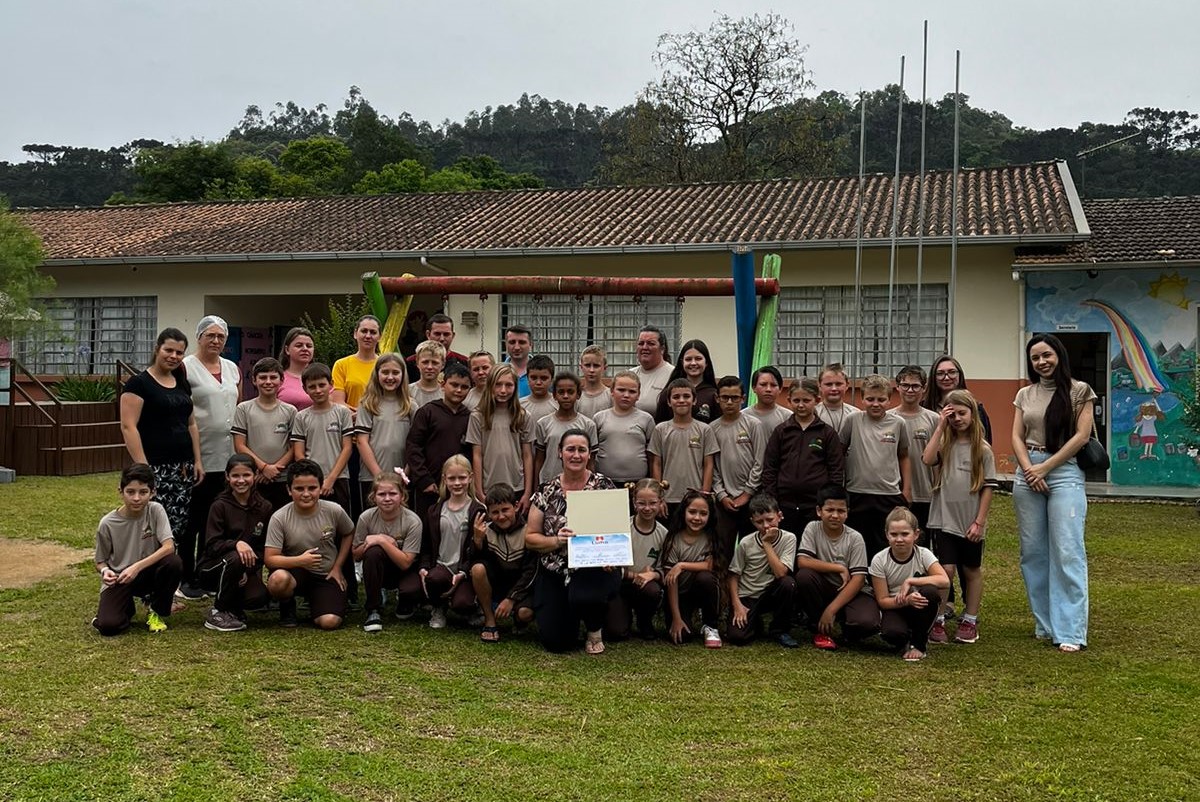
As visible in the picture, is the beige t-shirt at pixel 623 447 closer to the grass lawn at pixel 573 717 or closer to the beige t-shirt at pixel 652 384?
the beige t-shirt at pixel 652 384

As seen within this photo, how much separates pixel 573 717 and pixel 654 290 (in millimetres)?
3941

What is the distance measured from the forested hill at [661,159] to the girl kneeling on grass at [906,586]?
56.4 ft

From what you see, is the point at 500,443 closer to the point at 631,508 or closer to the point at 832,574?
the point at 631,508

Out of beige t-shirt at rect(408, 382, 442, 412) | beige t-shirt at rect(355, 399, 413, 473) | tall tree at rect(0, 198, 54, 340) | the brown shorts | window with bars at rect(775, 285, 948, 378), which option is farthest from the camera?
window with bars at rect(775, 285, 948, 378)

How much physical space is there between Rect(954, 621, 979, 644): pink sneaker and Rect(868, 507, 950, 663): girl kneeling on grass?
11.7 inches

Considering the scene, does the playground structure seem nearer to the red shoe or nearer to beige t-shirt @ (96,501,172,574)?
the red shoe

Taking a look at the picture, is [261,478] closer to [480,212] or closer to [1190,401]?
[1190,401]

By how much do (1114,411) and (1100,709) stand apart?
1099 cm

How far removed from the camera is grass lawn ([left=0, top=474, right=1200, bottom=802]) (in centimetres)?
378

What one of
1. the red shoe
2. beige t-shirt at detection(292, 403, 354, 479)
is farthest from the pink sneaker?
beige t-shirt at detection(292, 403, 354, 479)

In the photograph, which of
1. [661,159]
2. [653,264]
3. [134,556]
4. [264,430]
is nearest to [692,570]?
[264,430]

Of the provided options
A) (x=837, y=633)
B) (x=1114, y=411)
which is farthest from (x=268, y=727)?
(x=1114, y=411)

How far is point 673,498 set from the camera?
6.25 metres

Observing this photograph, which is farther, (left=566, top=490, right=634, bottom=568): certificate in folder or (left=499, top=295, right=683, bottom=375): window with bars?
(left=499, top=295, right=683, bottom=375): window with bars
